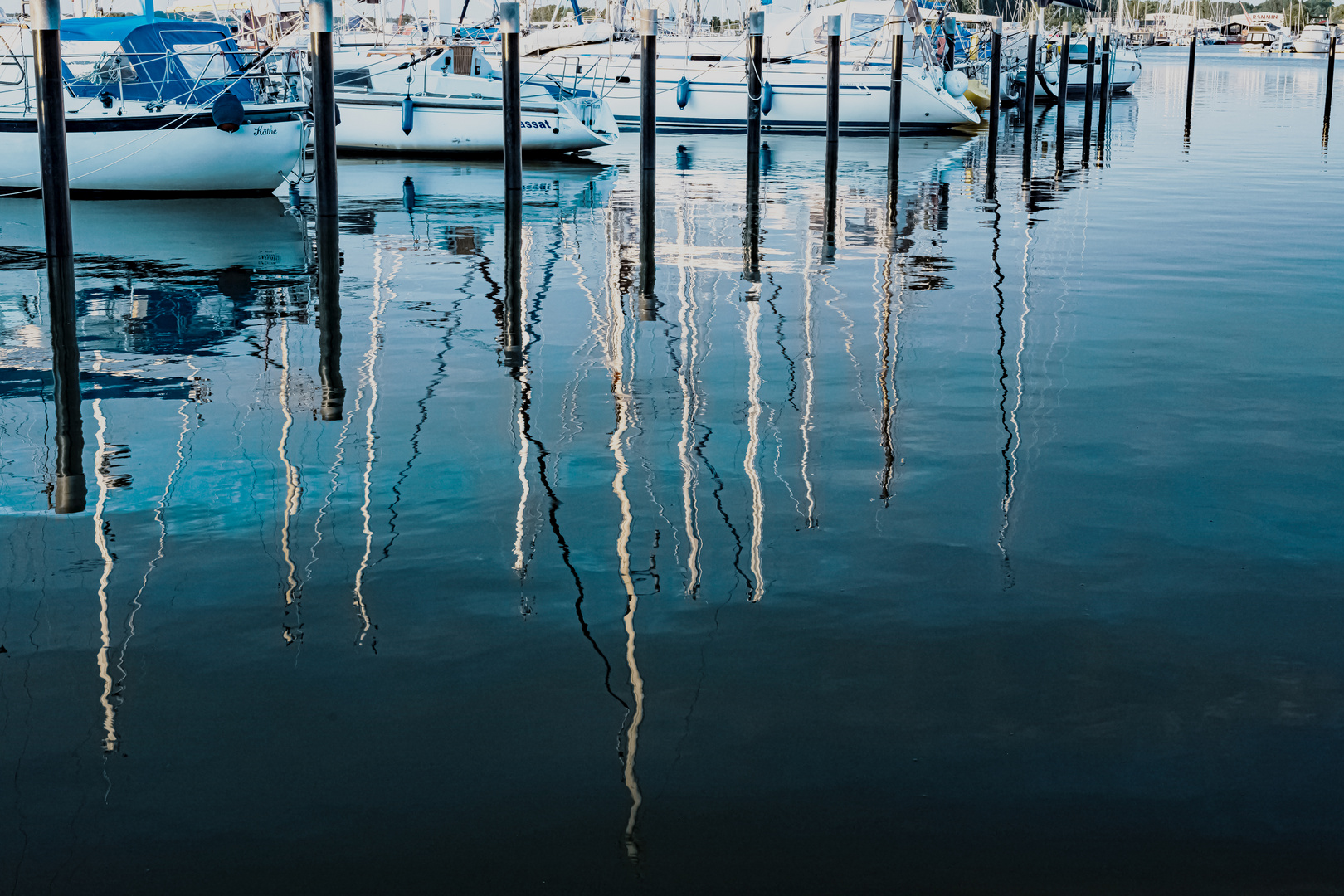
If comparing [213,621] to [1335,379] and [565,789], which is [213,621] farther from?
[1335,379]

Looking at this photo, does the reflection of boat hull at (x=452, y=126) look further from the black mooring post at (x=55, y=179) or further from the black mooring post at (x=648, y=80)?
the black mooring post at (x=55, y=179)

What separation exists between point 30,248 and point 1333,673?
12993mm

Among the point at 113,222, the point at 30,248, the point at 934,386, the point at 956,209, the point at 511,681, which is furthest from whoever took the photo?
the point at 956,209

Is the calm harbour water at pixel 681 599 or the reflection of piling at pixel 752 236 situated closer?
the calm harbour water at pixel 681 599

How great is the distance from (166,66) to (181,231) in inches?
175

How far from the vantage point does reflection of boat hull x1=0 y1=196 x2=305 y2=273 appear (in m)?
14.0

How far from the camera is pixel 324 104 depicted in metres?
14.7

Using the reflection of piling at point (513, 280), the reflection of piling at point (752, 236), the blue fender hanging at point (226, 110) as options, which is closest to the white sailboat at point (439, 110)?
the reflection of piling at point (752, 236)

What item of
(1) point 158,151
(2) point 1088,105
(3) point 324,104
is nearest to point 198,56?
(1) point 158,151

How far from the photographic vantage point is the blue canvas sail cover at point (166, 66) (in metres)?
18.7

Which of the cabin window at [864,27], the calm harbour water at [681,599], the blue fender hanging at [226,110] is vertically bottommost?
the calm harbour water at [681,599]

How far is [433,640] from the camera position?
4.68 metres

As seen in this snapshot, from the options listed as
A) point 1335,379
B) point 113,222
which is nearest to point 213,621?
point 1335,379

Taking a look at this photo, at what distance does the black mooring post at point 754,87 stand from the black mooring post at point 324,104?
27.1ft
